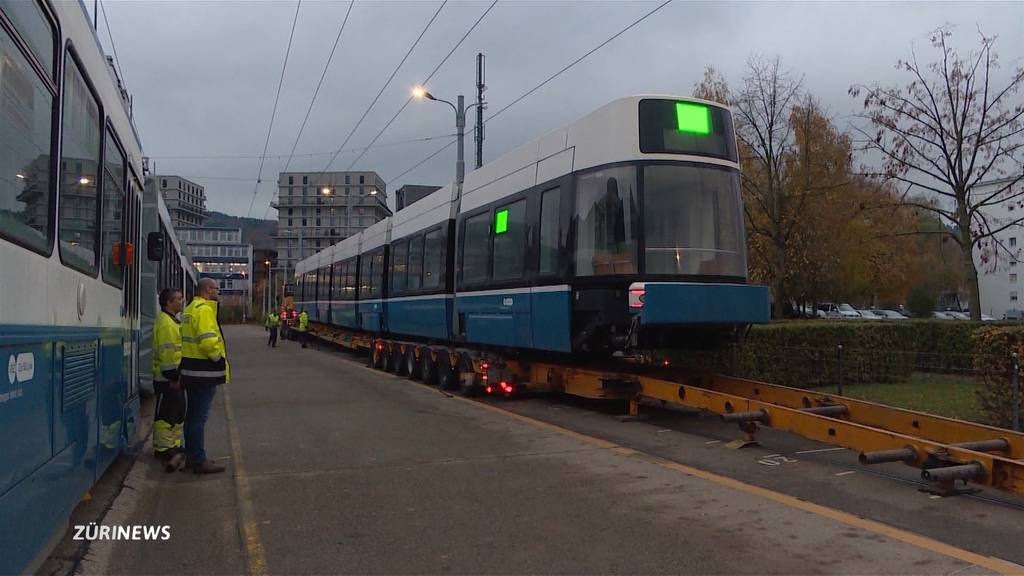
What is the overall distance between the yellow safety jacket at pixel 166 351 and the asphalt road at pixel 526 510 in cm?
98

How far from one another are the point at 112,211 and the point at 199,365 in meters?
1.53

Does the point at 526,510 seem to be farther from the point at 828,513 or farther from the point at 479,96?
the point at 479,96

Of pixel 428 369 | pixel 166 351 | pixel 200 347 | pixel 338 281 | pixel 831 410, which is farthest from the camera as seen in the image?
pixel 338 281

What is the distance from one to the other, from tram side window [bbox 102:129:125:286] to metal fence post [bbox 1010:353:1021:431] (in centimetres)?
924

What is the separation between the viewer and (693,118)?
910cm

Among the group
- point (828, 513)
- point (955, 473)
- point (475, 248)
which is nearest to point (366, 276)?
point (475, 248)

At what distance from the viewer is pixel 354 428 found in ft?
30.5

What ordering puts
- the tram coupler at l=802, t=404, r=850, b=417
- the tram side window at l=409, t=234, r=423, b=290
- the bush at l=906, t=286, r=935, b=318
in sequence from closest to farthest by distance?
the tram coupler at l=802, t=404, r=850, b=417
the tram side window at l=409, t=234, r=423, b=290
the bush at l=906, t=286, r=935, b=318

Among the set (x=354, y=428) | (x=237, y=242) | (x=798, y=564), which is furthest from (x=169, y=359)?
(x=237, y=242)

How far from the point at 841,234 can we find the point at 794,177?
8.15 ft

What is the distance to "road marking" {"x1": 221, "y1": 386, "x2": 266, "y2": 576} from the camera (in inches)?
178

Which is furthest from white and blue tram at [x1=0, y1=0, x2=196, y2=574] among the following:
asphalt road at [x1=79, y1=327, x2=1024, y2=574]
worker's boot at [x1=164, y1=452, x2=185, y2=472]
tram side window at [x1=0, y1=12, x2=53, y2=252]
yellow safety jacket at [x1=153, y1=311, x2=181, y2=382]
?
asphalt road at [x1=79, y1=327, x2=1024, y2=574]

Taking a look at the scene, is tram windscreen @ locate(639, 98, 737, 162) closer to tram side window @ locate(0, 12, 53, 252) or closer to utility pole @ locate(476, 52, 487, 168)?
tram side window @ locate(0, 12, 53, 252)

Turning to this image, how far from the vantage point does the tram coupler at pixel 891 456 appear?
5.52 metres
